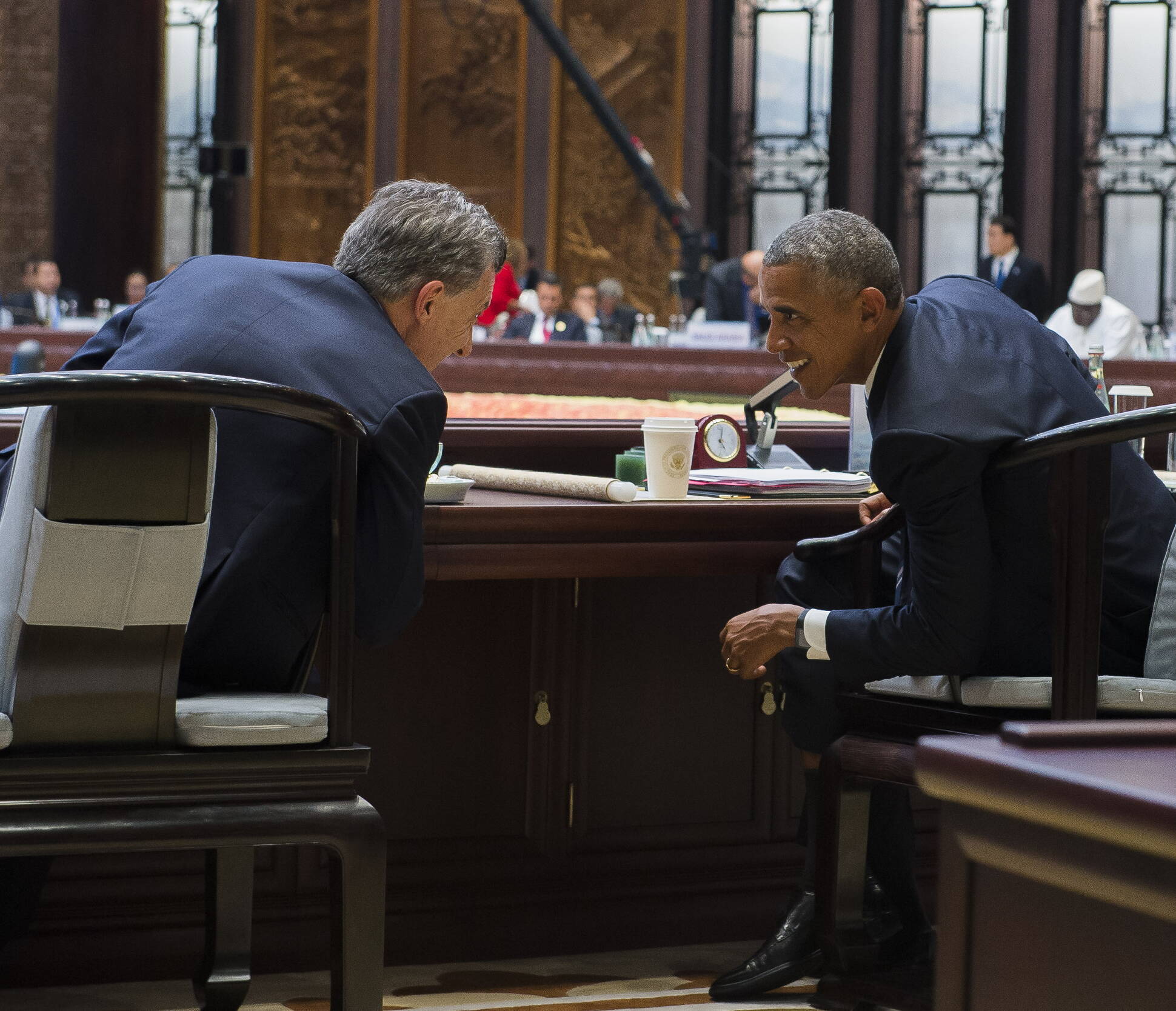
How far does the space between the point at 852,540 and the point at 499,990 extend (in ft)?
2.61

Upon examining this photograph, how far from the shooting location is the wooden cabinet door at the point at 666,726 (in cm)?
251

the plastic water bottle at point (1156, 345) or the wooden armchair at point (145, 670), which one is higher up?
the plastic water bottle at point (1156, 345)

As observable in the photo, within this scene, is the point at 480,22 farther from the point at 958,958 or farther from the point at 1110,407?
the point at 958,958

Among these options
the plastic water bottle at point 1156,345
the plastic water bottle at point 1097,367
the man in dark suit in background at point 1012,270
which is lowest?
the plastic water bottle at point 1097,367

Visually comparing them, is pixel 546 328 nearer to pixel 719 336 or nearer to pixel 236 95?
pixel 719 336

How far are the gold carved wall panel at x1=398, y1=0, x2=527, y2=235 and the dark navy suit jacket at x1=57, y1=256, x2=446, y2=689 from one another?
11.8m

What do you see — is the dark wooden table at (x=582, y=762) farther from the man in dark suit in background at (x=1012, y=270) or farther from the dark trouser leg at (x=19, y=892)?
the man in dark suit in background at (x=1012, y=270)

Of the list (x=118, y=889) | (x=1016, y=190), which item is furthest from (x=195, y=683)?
(x=1016, y=190)

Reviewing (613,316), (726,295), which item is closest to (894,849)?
(726,295)

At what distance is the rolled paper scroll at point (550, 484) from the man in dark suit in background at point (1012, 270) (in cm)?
860

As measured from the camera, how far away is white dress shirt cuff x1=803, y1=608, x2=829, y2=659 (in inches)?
79.2

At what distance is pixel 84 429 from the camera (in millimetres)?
1453

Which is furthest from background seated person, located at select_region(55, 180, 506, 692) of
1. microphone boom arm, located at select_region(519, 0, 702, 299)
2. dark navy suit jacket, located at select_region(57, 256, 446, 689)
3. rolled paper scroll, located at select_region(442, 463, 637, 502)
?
microphone boom arm, located at select_region(519, 0, 702, 299)

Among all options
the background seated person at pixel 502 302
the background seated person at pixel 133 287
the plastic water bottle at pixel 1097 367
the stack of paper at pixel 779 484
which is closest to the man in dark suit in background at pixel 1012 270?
the background seated person at pixel 502 302
